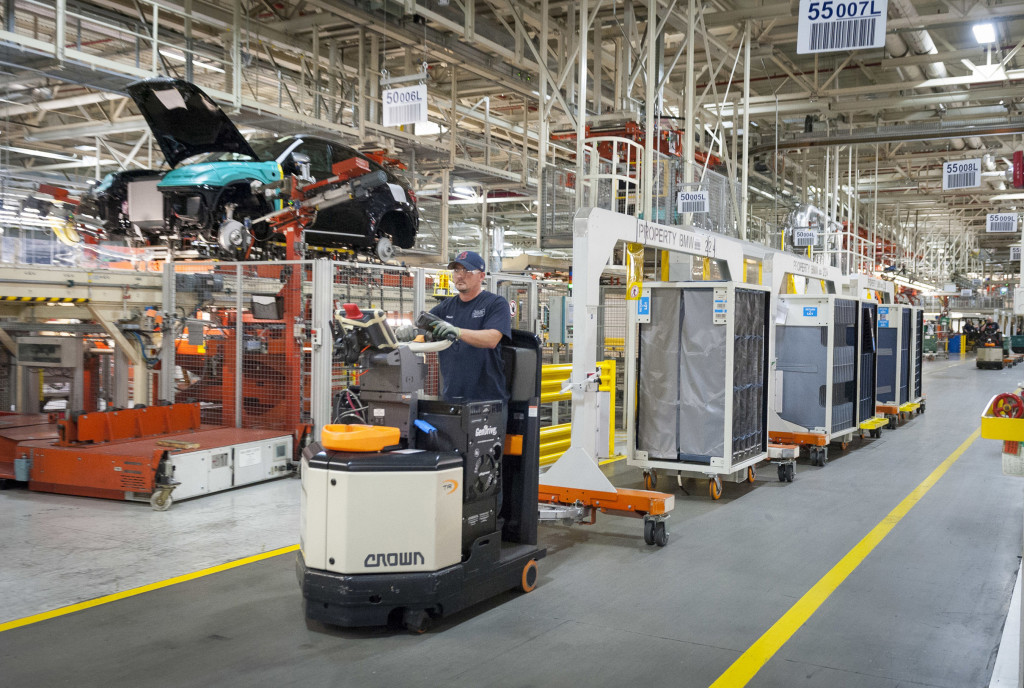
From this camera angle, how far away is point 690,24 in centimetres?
1039

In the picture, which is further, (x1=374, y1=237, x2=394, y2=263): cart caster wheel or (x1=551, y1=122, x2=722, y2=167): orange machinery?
(x1=374, y1=237, x2=394, y2=263): cart caster wheel

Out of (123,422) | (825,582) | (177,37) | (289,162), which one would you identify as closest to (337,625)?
(825,582)

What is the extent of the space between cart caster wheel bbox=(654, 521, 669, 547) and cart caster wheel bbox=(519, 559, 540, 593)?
1.34 metres

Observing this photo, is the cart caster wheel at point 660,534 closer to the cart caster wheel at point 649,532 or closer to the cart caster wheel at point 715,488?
the cart caster wheel at point 649,532

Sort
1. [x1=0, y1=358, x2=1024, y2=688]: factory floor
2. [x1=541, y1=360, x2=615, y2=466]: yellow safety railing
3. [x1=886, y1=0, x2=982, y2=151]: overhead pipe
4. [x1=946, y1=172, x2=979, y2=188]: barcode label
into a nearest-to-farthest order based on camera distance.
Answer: [x1=0, y1=358, x2=1024, y2=688]: factory floor
[x1=541, y1=360, x2=615, y2=466]: yellow safety railing
[x1=886, y1=0, x2=982, y2=151]: overhead pipe
[x1=946, y1=172, x2=979, y2=188]: barcode label

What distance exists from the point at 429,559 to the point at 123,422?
5.20m

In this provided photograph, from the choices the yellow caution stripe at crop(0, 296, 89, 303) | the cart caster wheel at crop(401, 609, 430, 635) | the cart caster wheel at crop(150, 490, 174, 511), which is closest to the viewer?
the cart caster wheel at crop(401, 609, 430, 635)

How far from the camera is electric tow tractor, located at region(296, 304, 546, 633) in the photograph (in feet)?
13.5

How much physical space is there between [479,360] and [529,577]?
1325 millimetres

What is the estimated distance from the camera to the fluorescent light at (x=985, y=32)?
13.2 m

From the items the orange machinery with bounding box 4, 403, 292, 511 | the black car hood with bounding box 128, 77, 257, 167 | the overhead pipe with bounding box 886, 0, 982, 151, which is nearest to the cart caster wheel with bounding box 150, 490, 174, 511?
the orange machinery with bounding box 4, 403, 292, 511

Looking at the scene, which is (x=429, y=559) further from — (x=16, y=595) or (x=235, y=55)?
(x=235, y=55)

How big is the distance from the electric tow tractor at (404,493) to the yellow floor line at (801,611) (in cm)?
139

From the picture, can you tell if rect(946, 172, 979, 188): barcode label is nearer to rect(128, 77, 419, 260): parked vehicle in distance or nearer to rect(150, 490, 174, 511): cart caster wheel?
rect(128, 77, 419, 260): parked vehicle in distance
